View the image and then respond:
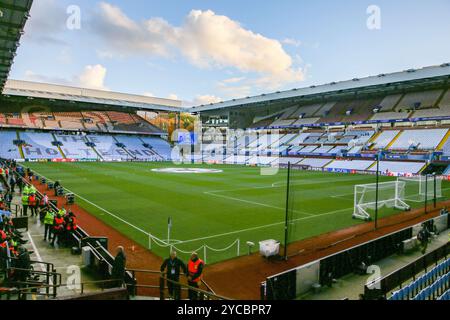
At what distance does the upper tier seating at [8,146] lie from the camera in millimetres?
59497

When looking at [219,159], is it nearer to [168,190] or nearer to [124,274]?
[168,190]

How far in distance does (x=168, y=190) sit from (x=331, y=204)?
46.1 feet

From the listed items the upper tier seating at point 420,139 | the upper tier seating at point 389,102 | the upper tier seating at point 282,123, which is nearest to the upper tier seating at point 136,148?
the upper tier seating at point 282,123

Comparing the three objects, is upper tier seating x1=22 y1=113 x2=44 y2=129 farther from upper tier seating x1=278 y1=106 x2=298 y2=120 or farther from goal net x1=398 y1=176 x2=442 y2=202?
goal net x1=398 y1=176 x2=442 y2=202

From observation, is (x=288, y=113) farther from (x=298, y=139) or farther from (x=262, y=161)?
(x=262, y=161)

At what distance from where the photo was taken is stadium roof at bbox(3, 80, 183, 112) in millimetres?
65688

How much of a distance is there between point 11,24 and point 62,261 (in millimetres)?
14441

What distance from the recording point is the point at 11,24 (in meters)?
17.7

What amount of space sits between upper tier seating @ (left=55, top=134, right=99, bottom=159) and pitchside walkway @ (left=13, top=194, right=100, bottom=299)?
189ft

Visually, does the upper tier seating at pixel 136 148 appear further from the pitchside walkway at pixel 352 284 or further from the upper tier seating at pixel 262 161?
the pitchside walkway at pixel 352 284

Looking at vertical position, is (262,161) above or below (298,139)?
below

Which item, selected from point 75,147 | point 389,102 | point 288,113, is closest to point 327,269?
point 389,102

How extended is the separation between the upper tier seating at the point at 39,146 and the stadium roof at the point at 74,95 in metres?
8.41
